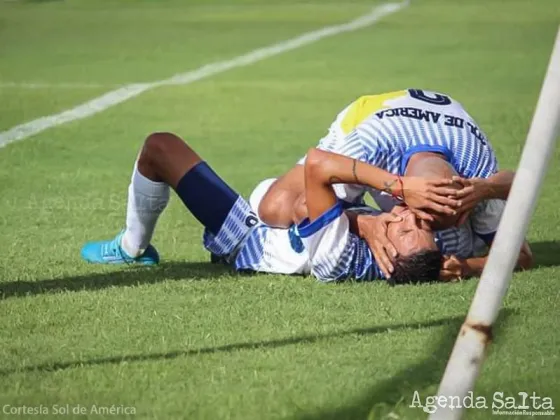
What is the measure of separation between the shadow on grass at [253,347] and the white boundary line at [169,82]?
5.98 metres

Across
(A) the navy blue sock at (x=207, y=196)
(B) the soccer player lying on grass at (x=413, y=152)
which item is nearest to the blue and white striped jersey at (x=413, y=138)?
(B) the soccer player lying on grass at (x=413, y=152)

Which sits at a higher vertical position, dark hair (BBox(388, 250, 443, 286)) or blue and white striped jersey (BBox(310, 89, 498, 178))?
blue and white striped jersey (BBox(310, 89, 498, 178))

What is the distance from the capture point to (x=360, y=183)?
285 inches

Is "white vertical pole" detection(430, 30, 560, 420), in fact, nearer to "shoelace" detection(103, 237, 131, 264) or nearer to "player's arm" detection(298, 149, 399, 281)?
"player's arm" detection(298, 149, 399, 281)

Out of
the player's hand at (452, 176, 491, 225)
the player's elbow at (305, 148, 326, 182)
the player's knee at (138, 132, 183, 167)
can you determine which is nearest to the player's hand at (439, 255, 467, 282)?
the player's hand at (452, 176, 491, 225)

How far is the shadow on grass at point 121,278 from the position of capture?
24.2 ft

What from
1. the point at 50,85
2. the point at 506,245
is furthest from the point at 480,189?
the point at 50,85

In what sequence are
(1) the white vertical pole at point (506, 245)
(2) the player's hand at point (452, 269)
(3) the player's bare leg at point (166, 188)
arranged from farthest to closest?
(3) the player's bare leg at point (166, 188)
(2) the player's hand at point (452, 269)
(1) the white vertical pole at point (506, 245)

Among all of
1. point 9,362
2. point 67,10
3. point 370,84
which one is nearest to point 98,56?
point 370,84

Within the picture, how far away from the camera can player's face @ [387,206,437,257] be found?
7.21 metres

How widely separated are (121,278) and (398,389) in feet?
7.49

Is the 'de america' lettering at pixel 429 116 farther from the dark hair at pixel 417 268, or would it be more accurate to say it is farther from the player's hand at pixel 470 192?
the dark hair at pixel 417 268

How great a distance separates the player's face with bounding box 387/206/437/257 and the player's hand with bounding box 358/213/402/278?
29 millimetres

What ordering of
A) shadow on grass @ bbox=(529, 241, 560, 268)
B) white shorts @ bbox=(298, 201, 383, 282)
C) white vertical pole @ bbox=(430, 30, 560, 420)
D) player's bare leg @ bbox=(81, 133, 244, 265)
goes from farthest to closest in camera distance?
1. shadow on grass @ bbox=(529, 241, 560, 268)
2. player's bare leg @ bbox=(81, 133, 244, 265)
3. white shorts @ bbox=(298, 201, 383, 282)
4. white vertical pole @ bbox=(430, 30, 560, 420)
